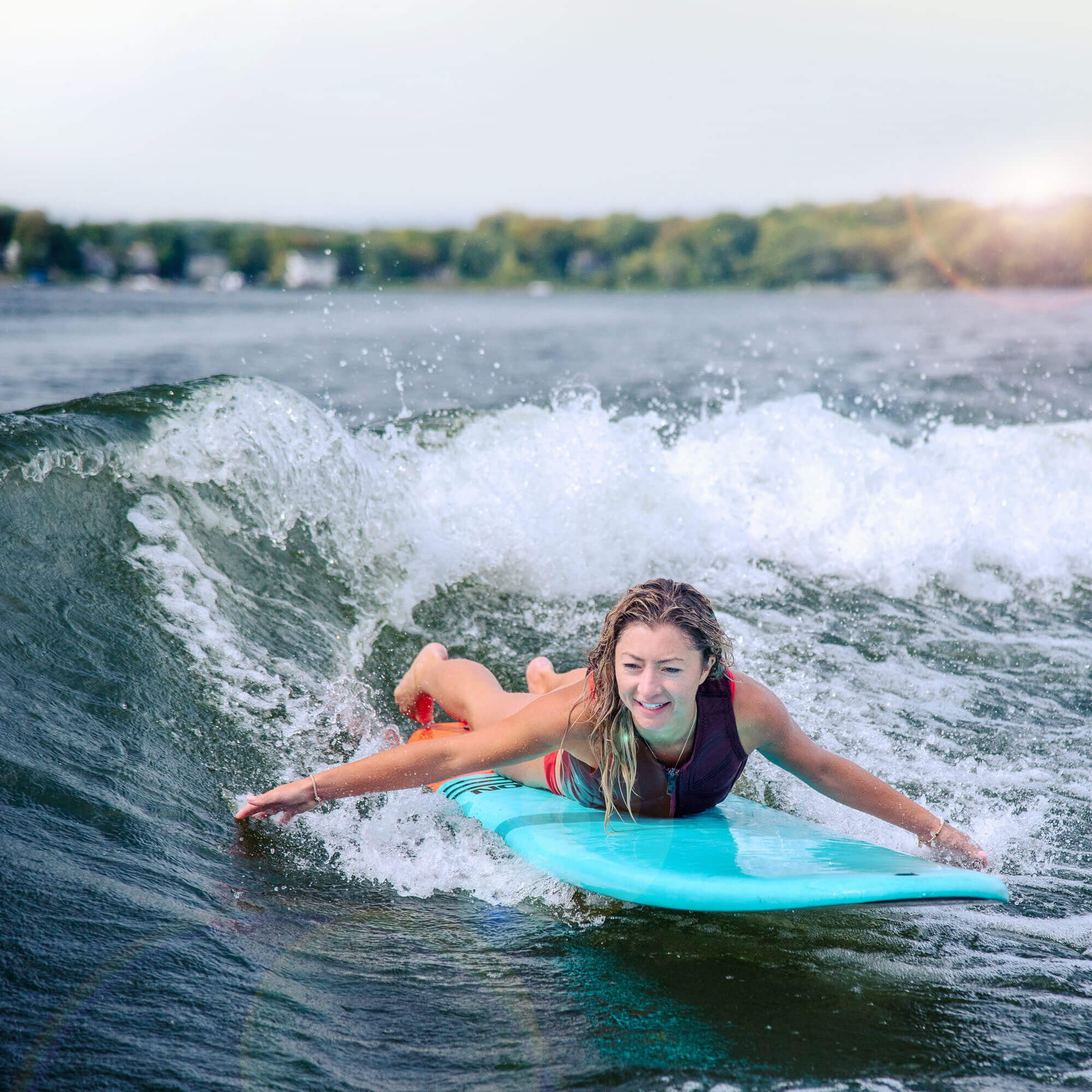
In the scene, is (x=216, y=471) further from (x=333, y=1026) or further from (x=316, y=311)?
(x=316, y=311)

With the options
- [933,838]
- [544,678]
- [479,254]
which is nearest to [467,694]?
[544,678]

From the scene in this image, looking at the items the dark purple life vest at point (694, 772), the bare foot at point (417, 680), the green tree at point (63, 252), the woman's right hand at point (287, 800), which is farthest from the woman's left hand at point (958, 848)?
the green tree at point (63, 252)

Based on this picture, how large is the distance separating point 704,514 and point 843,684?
268 centimetres

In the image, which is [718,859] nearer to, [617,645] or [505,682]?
[617,645]

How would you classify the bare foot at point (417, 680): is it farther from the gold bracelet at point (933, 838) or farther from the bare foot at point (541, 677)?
the gold bracelet at point (933, 838)

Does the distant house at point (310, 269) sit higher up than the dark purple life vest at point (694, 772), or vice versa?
the distant house at point (310, 269)

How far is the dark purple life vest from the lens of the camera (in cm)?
319

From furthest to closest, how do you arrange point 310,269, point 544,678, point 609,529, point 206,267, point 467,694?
point 206,267, point 310,269, point 609,529, point 544,678, point 467,694

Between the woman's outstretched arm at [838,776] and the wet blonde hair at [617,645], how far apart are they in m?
0.16

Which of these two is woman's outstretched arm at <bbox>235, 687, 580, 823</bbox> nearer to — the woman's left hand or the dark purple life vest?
the dark purple life vest

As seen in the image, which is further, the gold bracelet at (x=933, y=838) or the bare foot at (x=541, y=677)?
the bare foot at (x=541, y=677)

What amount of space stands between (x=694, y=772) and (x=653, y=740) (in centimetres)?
22

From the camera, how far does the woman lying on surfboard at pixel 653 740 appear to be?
3.01 meters

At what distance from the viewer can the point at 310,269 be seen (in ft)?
83.8
